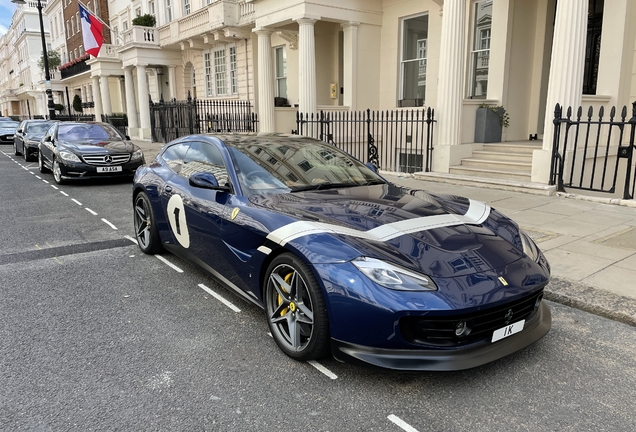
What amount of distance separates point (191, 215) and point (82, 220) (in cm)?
420

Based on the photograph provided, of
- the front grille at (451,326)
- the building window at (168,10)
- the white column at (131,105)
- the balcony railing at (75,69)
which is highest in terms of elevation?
the building window at (168,10)

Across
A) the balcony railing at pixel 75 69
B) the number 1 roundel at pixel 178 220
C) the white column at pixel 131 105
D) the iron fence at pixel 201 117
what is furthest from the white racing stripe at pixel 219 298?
the balcony railing at pixel 75 69

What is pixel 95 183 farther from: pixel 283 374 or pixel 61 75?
pixel 61 75

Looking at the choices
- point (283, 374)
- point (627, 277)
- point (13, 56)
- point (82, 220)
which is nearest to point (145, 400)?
point (283, 374)

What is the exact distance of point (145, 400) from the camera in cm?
277

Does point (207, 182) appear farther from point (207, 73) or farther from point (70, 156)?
point (207, 73)

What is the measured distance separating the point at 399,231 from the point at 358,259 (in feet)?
1.58

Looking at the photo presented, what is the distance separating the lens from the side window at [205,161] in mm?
4211

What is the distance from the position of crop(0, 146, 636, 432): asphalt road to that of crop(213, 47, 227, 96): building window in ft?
65.5

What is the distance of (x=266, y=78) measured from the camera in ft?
52.3

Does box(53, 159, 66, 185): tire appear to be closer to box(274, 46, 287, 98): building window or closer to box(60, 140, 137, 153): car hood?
box(60, 140, 137, 153): car hood

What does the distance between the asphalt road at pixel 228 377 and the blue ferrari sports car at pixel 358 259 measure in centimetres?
25

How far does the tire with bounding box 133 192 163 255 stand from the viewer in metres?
5.35

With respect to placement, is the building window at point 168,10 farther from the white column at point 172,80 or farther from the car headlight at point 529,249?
the car headlight at point 529,249
